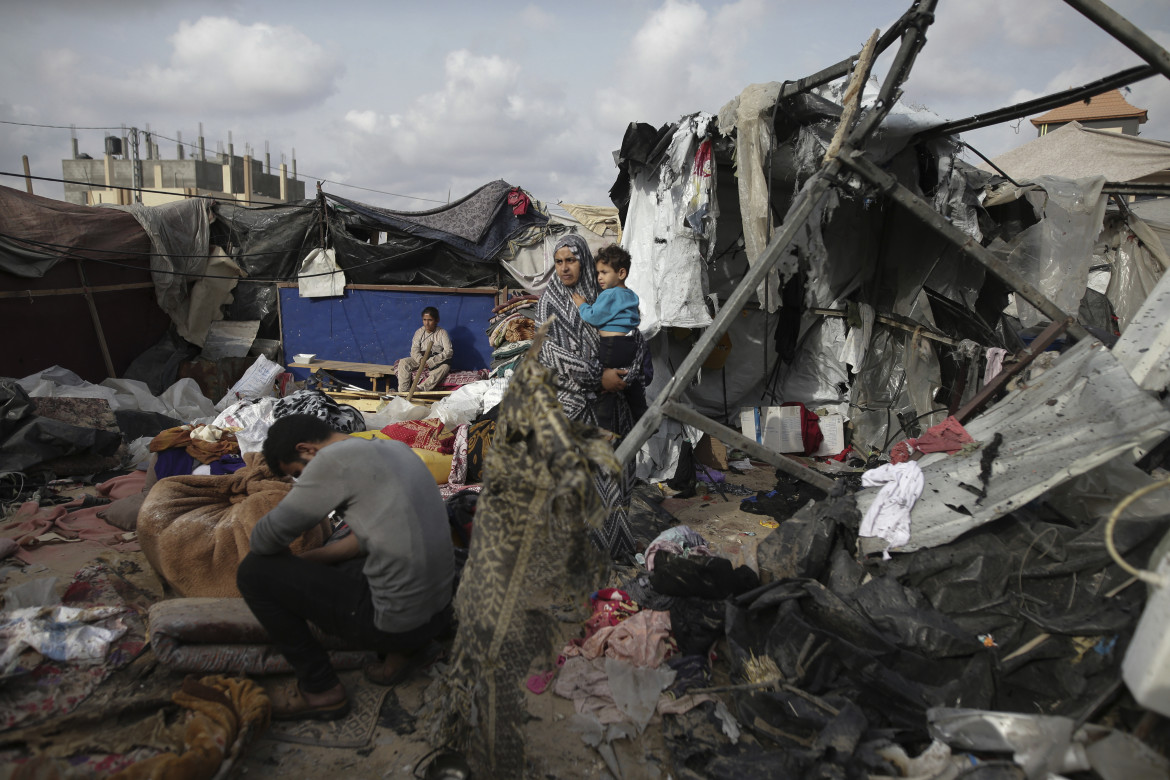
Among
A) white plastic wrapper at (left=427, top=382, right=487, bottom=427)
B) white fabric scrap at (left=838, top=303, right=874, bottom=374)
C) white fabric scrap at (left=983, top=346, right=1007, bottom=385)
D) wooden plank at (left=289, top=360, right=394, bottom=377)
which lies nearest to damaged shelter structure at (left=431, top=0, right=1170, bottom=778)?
white fabric scrap at (left=983, top=346, right=1007, bottom=385)

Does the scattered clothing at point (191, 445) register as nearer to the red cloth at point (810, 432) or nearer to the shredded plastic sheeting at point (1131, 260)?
the red cloth at point (810, 432)

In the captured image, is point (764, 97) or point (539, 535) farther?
point (764, 97)

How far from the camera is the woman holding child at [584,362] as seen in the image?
3.90 meters

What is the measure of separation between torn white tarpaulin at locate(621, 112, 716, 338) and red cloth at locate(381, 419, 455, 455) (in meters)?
2.12

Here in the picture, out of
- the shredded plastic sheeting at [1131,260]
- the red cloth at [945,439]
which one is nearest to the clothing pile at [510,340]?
the red cloth at [945,439]

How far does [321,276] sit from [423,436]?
444 centimetres

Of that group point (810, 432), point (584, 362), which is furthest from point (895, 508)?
point (810, 432)

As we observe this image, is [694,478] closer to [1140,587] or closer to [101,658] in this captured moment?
[1140,587]

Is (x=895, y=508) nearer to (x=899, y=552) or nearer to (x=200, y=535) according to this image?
(x=899, y=552)

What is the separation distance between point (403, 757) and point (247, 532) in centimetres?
151

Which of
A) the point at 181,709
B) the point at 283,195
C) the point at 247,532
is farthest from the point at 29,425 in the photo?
the point at 283,195

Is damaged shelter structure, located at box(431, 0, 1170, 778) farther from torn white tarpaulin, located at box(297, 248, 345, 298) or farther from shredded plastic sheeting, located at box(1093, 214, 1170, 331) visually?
torn white tarpaulin, located at box(297, 248, 345, 298)

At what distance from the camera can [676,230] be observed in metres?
5.07

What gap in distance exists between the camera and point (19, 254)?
672 cm
